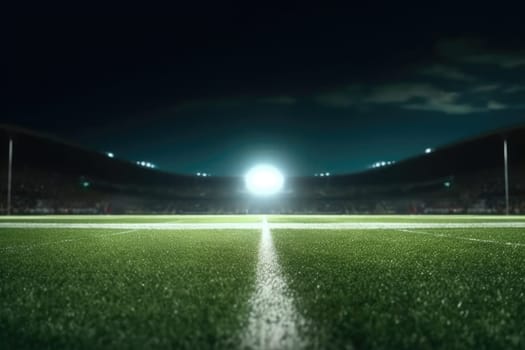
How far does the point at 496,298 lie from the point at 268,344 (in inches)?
66.5

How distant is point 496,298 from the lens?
266 centimetres

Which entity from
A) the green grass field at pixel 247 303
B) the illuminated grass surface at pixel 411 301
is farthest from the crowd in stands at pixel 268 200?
the illuminated grass surface at pixel 411 301

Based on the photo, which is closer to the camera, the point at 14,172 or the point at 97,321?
the point at 97,321

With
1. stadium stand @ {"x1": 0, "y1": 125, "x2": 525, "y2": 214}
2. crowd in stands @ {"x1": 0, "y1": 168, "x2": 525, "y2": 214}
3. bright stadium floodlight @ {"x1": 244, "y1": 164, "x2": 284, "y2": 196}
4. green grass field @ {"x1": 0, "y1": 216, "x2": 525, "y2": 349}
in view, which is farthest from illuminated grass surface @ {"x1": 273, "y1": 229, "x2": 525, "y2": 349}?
bright stadium floodlight @ {"x1": 244, "y1": 164, "x2": 284, "y2": 196}

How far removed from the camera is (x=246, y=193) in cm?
8488

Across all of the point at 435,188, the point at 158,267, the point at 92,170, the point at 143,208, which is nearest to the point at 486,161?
the point at 435,188

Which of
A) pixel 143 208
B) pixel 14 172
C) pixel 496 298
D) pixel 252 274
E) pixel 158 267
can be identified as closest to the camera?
pixel 496 298

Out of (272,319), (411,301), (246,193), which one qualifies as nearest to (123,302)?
(272,319)

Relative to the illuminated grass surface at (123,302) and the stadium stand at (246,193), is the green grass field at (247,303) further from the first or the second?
the stadium stand at (246,193)

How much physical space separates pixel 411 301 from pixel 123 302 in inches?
70.0

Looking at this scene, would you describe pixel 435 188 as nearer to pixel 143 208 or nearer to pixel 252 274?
pixel 143 208

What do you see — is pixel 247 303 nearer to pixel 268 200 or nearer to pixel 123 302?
pixel 123 302

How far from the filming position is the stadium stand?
52469mm

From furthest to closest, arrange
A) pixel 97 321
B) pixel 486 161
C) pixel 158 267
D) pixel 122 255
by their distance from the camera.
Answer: pixel 486 161 < pixel 122 255 < pixel 158 267 < pixel 97 321
